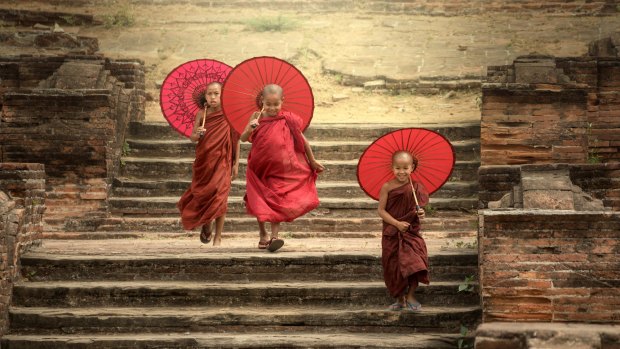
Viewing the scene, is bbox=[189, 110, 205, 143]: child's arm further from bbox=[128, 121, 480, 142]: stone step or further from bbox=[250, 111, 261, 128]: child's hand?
bbox=[128, 121, 480, 142]: stone step

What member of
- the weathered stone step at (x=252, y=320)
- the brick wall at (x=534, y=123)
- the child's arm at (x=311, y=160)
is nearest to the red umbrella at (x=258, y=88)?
the child's arm at (x=311, y=160)

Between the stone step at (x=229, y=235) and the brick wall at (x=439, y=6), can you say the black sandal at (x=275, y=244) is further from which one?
the brick wall at (x=439, y=6)

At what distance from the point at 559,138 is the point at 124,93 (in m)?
4.65

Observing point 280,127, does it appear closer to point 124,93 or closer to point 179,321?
point 179,321

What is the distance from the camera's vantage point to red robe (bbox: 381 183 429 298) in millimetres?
8445

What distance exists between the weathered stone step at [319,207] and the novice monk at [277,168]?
191 centimetres

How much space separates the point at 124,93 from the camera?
12.9 metres

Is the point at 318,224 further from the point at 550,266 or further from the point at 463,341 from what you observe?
the point at 550,266

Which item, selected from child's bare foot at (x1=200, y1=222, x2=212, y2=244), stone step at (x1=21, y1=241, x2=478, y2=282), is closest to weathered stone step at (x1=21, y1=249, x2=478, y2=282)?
stone step at (x1=21, y1=241, x2=478, y2=282)

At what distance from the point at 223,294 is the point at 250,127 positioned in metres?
1.48

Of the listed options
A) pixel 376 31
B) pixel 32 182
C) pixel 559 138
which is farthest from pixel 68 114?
pixel 376 31

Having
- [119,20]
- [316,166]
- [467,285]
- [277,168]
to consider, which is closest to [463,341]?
[467,285]

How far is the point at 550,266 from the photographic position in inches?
320

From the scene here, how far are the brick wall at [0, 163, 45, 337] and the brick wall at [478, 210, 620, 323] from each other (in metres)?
3.45
